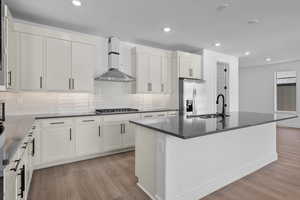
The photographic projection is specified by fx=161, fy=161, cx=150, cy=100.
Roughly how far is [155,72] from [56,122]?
108 inches

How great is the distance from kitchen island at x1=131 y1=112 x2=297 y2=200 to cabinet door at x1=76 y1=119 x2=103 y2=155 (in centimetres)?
142

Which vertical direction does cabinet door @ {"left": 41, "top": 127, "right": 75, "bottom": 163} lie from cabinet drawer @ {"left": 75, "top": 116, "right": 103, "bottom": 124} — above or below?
below

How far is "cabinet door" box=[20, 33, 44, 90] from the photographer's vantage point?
2879 mm

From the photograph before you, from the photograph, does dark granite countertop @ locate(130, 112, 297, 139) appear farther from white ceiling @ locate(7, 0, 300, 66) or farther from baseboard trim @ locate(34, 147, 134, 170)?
white ceiling @ locate(7, 0, 300, 66)

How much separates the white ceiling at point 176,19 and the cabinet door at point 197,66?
58 centimetres

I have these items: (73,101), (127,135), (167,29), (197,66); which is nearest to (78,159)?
(127,135)

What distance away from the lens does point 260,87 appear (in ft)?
24.7

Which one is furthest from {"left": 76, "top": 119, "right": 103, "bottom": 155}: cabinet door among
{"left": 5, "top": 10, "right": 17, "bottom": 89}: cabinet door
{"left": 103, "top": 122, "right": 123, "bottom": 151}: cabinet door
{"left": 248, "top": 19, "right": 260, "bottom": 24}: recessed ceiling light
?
{"left": 248, "top": 19, "right": 260, "bottom": 24}: recessed ceiling light

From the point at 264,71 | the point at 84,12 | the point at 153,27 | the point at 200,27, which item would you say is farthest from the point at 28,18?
the point at 264,71

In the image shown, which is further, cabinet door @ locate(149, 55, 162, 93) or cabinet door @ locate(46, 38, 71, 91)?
cabinet door @ locate(149, 55, 162, 93)

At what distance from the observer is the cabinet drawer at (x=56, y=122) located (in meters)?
2.89

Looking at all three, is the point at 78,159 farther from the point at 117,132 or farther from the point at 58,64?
the point at 58,64

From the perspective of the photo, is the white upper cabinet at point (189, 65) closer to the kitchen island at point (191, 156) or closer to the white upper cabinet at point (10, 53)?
the kitchen island at point (191, 156)

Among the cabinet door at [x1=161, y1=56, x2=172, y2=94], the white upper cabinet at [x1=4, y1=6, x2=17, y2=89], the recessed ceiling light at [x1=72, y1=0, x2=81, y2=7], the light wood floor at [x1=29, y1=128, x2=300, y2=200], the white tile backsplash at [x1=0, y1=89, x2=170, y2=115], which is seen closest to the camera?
the light wood floor at [x1=29, y1=128, x2=300, y2=200]
